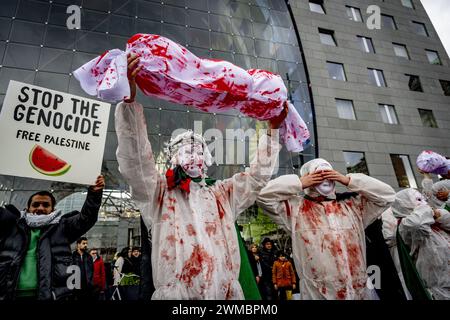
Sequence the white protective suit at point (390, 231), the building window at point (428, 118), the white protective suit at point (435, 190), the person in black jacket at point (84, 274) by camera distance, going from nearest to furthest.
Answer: the white protective suit at point (390, 231), the white protective suit at point (435, 190), the person in black jacket at point (84, 274), the building window at point (428, 118)

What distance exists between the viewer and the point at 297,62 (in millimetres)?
11367

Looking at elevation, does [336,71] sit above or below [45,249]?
above

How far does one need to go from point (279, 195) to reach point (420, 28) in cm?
1988

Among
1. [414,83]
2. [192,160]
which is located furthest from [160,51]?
[414,83]

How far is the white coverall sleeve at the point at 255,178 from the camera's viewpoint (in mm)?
1971

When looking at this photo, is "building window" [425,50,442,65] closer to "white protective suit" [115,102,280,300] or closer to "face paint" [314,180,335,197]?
"face paint" [314,180,335,197]

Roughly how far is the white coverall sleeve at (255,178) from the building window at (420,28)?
19202 millimetres

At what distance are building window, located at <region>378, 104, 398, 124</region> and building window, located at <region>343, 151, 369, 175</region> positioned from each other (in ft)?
9.19

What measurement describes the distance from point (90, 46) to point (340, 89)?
35.3ft

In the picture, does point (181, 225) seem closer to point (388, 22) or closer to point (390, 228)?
point (390, 228)

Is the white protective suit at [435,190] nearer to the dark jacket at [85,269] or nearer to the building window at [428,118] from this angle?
the dark jacket at [85,269]

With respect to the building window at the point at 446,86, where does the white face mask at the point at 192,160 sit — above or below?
below

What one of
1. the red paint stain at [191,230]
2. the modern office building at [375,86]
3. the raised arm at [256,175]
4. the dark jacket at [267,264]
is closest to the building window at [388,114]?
the modern office building at [375,86]

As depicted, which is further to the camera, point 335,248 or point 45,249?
point 45,249
